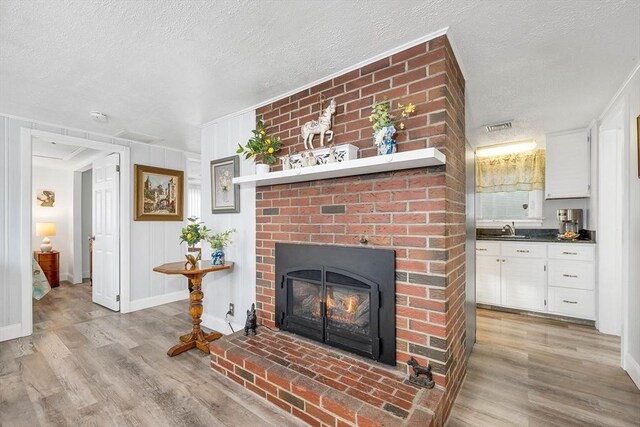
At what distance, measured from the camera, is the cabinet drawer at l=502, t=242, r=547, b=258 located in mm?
3518

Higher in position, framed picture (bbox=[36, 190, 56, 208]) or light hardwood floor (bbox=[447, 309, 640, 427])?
framed picture (bbox=[36, 190, 56, 208])

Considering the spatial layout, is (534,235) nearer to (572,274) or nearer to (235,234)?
(572,274)

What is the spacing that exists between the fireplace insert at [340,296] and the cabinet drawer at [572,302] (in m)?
2.73

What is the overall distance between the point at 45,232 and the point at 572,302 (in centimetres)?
787

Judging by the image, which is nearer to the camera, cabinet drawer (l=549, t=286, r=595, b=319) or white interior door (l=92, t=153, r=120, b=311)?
cabinet drawer (l=549, t=286, r=595, b=319)

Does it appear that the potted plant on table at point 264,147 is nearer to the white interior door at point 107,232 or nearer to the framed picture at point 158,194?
the framed picture at point 158,194

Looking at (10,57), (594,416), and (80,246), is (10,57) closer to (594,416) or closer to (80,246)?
(594,416)

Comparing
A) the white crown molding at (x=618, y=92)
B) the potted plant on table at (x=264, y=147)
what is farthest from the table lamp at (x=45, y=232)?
the white crown molding at (x=618, y=92)

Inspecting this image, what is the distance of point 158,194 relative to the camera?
4156 mm

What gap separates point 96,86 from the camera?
237 centimetres

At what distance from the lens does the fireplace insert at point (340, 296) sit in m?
1.90

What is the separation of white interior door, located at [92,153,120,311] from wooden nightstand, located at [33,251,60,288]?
1710 millimetres

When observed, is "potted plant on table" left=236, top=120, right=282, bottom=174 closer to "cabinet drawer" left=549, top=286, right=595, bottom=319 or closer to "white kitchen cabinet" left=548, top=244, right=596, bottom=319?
"white kitchen cabinet" left=548, top=244, right=596, bottom=319

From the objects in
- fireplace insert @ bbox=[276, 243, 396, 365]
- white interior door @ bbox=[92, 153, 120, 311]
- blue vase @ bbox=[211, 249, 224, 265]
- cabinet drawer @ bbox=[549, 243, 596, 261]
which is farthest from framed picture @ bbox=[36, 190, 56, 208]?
cabinet drawer @ bbox=[549, 243, 596, 261]
